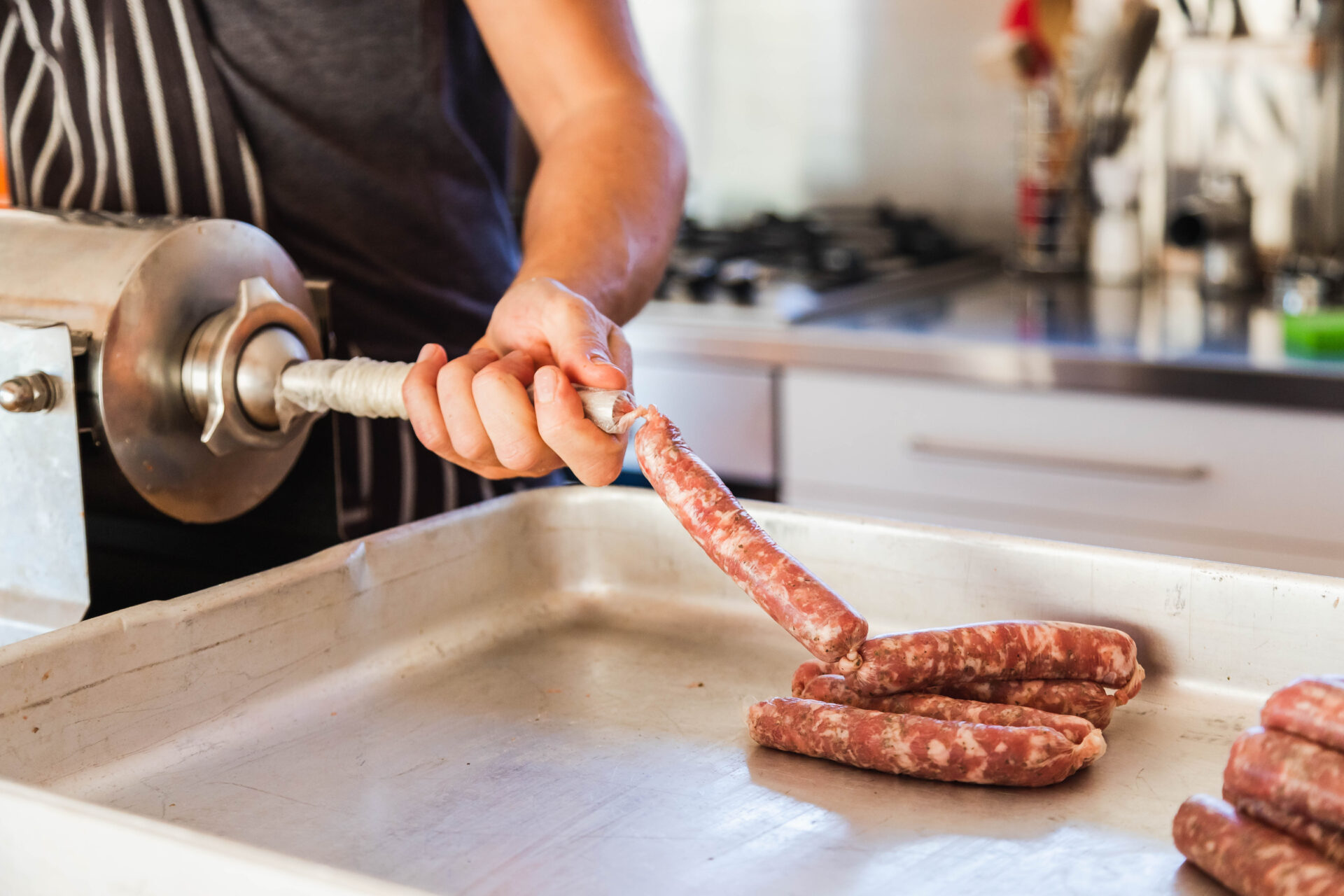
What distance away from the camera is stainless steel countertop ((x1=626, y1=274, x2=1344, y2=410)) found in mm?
1854

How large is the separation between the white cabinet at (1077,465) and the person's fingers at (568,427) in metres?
1.15

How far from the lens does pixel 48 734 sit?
894 mm

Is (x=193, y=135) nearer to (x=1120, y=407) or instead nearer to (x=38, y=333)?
(x=38, y=333)

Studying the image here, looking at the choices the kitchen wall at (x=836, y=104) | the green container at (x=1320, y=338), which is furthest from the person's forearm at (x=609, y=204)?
the kitchen wall at (x=836, y=104)

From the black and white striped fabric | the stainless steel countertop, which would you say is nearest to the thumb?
the black and white striped fabric

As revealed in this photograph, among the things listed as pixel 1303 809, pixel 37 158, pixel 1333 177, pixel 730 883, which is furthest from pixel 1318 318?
pixel 37 158

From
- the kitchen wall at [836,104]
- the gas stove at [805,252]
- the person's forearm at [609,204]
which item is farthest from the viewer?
the kitchen wall at [836,104]

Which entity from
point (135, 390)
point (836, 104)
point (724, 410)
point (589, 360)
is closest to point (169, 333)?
point (135, 390)

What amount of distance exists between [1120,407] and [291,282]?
4.06 ft

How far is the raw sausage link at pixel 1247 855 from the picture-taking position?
724 mm

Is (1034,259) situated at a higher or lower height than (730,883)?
higher

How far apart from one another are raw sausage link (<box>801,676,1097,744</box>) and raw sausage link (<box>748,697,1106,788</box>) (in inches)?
1.1

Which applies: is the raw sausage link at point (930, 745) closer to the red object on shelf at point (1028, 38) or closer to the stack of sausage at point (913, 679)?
the stack of sausage at point (913, 679)

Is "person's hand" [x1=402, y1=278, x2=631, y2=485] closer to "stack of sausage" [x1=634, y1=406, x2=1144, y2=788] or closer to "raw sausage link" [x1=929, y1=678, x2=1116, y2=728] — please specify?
"stack of sausage" [x1=634, y1=406, x2=1144, y2=788]
